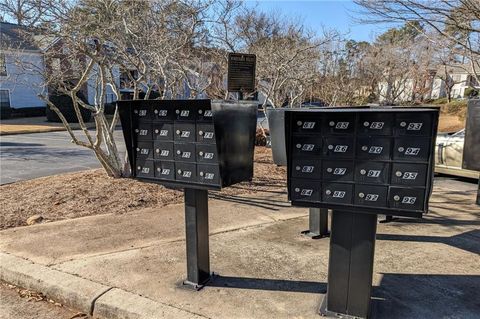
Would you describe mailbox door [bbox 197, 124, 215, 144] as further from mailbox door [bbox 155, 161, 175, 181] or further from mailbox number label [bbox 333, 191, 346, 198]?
mailbox number label [bbox 333, 191, 346, 198]

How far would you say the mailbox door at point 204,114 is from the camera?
2.86 meters

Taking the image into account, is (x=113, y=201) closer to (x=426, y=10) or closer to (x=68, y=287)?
(x=68, y=287)

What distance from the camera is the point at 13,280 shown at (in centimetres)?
355

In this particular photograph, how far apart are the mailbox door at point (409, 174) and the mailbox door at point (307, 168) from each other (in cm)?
46

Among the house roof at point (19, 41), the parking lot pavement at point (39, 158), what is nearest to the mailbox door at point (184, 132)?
the house roof at point (19, 41)

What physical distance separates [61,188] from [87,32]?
244 centimetres

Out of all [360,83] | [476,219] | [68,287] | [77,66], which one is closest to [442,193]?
[476,219]

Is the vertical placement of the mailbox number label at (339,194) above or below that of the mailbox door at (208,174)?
below

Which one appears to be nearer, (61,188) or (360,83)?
(61,188)

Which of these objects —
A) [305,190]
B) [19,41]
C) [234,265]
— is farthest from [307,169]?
[19,41]

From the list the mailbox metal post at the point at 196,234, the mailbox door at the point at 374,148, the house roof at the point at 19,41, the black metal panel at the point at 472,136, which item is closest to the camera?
the mailbox door at the point at 374,148

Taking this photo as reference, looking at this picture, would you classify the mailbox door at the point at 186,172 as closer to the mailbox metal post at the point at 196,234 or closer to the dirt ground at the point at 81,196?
the mailbox metal post at the point at 196,234

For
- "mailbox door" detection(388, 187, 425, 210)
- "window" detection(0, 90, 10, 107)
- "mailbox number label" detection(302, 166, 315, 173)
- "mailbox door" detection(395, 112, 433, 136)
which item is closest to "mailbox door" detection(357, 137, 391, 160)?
"mailbox door" detection(395, 112, 433, 136)

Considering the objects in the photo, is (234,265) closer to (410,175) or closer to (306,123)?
(306,123)
